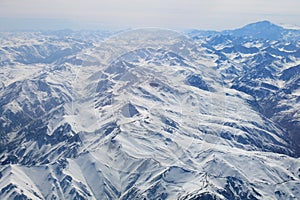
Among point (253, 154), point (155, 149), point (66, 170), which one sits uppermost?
point (155, 149)

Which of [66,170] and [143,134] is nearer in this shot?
[66,170]

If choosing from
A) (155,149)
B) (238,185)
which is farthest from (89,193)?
(238,185)

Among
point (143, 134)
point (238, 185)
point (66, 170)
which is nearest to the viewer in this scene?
point (238, 185)

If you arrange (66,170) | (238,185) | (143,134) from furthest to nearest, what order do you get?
(143,134) < (66,170) < (238,185)

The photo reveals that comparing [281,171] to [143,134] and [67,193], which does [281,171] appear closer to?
[143,134]

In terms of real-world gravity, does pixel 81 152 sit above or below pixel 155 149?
below

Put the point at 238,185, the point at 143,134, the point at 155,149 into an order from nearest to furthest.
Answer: the point at 155,149 < the point at 238,185 < the point at 143,134

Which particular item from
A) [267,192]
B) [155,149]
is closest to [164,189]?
[155,149]

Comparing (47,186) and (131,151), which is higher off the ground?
(131,151)

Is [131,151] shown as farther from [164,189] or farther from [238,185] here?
[238,185]
